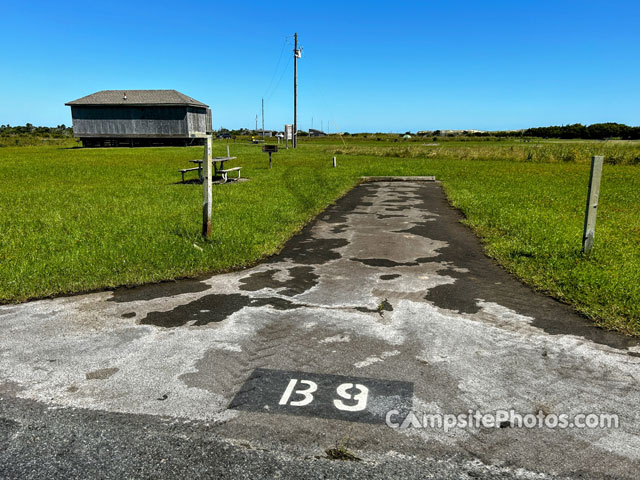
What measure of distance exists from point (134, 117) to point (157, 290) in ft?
161

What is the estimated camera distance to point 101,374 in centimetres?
351

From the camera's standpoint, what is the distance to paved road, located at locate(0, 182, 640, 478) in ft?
8.45

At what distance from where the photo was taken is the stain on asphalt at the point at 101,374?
3.46 metres

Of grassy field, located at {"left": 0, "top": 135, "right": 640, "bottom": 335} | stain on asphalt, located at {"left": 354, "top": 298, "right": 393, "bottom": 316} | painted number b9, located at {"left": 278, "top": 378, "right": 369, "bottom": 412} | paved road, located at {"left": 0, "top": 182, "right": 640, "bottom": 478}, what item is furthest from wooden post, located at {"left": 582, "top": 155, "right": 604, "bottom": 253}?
painted number b9, located at {"left": 278, "top": 378, "right": 369, "bottom": 412}

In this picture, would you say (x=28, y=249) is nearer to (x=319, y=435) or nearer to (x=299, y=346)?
(x=299, y=346)

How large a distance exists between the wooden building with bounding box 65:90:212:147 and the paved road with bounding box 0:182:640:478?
47000mm

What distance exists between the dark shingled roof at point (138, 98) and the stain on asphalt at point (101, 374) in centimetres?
4817

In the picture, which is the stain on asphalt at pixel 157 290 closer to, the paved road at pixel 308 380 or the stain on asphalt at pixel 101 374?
the paved road at pixel 308 380

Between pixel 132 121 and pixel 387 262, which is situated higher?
pixel 132 121

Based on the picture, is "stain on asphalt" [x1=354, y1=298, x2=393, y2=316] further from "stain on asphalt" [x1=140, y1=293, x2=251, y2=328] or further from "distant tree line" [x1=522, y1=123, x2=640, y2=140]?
"distant tree line" [x1=522, y1=123, x2=640, y2=140]

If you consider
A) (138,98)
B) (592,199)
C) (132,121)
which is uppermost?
(138,98)

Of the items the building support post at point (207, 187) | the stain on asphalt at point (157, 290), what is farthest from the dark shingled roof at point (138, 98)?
the stain on asphalt at point (157, 290)

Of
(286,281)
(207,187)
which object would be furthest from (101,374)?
(207,187)

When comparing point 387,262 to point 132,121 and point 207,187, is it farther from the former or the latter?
point 132,121
